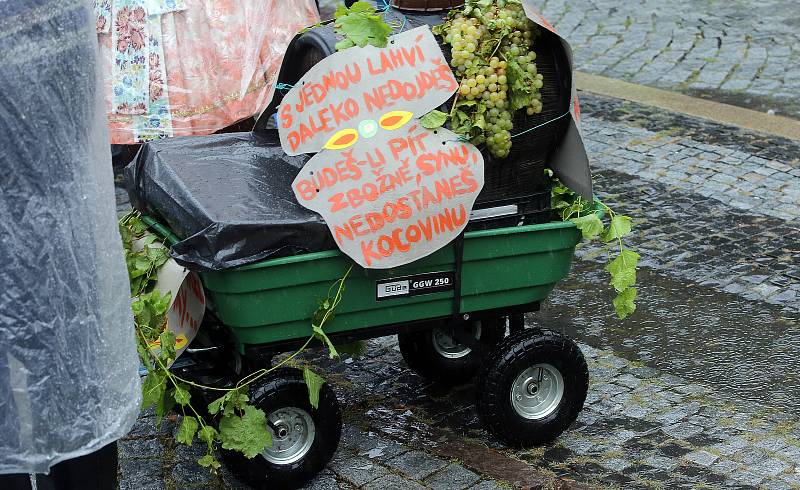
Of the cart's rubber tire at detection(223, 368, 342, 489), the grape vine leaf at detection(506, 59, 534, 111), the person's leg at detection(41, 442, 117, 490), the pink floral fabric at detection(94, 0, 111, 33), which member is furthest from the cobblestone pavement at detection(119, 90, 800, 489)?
the person's leg at detection(41, 442, 117, 490)

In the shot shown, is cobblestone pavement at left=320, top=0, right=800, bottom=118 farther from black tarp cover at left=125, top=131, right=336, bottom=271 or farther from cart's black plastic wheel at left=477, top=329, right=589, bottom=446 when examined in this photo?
black tarp cover at left=125, top=131, right=336, bottom=271

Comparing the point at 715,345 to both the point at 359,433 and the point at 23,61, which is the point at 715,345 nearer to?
the point at 359,433

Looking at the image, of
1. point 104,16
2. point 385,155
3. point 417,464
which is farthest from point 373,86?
point 104,16

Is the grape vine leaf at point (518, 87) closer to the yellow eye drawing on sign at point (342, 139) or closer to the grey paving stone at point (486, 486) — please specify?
the yellow eye drawing on sign at point (342, 139)

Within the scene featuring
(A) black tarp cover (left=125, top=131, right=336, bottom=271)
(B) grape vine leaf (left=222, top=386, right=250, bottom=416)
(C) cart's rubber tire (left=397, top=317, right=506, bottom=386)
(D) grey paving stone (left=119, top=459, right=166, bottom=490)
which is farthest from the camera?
(C) cart's rubber tire (left=397, top=317, right=506, bottom=386)

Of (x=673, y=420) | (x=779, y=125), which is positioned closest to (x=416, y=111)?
(x=673, y=420)

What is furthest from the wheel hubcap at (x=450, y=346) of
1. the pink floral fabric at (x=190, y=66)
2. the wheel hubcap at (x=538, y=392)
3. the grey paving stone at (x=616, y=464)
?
the pink floral fabric at (x=190, y=66)

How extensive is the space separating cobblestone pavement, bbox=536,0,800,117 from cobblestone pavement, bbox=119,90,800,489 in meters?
1.55

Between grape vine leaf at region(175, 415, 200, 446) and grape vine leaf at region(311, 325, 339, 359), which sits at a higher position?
grape vine leaf at region(311, 325, 339, 359)

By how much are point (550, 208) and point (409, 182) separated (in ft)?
1.91

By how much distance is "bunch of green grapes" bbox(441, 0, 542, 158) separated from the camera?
3549 millimetres

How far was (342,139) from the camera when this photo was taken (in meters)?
3.58

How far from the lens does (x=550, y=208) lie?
3848mm

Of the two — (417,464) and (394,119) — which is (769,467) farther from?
(394,119)
